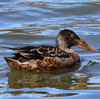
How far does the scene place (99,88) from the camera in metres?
8.05

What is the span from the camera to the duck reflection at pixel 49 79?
8273mm

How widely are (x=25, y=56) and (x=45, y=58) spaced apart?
50 centimetres

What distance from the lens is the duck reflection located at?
827cm

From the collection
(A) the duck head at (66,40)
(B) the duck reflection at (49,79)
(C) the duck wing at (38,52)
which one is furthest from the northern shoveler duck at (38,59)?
(A) the duck head at (66,40)

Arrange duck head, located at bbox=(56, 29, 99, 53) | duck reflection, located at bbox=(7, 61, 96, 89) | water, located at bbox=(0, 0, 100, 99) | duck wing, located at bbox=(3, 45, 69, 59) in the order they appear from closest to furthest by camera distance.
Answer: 1. water, located at bbox=(0, 0, 100, 99)
2. duck reflection, located at bbox=(7, 61, 96, 89)
3. duck wing, located at bbox=(3, 45, 69, 59)
4. duck head, located at bbox=(56, 29, 99, 53)

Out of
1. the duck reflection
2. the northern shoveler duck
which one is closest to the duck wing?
the northern shoveler duck

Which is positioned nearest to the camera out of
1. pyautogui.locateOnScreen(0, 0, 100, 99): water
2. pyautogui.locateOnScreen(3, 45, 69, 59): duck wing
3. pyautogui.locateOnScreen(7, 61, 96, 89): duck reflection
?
pyautogui.locateOnScreen(0, 0, 100, 99): water

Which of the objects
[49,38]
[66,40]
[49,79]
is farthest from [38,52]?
[49,38]

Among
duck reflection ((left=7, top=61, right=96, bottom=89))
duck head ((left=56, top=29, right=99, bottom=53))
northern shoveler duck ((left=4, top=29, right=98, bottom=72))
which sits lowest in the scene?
duck reflection ((left=7, top=61, right=96, bottom=89))

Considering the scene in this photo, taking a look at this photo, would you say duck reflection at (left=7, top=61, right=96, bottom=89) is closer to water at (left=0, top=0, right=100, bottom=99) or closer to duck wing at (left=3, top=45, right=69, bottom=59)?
water at (left=0, top=0, right=100, bottom=99)

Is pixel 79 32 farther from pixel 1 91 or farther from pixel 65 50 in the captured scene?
pixel 1 91

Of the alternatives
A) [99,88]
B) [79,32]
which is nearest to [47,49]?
[99,88]

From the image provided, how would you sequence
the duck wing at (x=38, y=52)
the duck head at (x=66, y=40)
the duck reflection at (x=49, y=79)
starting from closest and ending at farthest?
the duck reflection at (x=49, y=79) → the duck wing at (x=38, y=52) → the duck head at (x=66, y=40)

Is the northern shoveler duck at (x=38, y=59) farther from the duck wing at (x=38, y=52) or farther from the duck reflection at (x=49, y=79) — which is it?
the duck reflection at (x=49, y=79)
